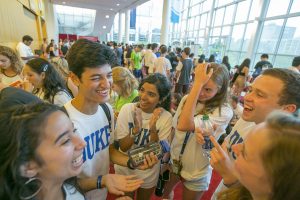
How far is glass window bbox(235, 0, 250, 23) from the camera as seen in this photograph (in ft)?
27.9

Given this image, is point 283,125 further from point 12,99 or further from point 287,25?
point 287,25

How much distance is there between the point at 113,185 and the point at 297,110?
4.24 feet

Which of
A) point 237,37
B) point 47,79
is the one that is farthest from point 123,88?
point 237,37

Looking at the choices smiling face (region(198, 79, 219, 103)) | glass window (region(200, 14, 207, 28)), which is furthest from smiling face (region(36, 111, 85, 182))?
glass window (region(200, 14, 207, 28))

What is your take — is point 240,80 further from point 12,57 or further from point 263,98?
point 12,57

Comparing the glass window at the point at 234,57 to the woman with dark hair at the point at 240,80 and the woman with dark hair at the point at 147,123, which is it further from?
the woman with dark hair at the point at 147,123

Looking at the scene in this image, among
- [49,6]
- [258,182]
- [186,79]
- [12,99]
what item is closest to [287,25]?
[186,79]

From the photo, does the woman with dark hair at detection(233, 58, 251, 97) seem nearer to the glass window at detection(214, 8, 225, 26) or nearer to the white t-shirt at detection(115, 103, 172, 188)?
the white t-shirt at detection(115, 103, 172, 188)

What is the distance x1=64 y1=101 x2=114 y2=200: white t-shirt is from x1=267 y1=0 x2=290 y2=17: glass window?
7.77 meters

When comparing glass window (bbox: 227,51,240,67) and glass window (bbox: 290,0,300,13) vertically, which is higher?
glass window (bbox: 290,0,300,13)

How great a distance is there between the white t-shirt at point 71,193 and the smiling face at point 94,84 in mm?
519

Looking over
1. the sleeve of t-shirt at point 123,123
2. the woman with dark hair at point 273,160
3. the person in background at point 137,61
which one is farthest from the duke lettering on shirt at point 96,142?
the person in background at point 137,61

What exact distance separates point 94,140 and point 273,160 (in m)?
1.01

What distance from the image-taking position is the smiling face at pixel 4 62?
2633 mm
